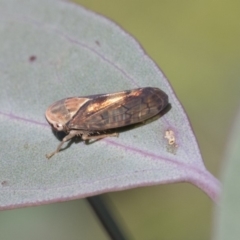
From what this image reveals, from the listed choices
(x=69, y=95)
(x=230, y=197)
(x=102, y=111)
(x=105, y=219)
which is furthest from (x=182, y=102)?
(x=230, y=197)

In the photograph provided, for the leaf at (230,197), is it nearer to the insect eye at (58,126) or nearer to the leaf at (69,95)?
the leaf at (69,95)

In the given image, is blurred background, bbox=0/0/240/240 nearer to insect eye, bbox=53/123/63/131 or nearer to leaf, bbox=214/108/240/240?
insect eye, bbox=53/123/63/131

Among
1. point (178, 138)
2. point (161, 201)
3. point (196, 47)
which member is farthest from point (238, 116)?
point (196, 47)

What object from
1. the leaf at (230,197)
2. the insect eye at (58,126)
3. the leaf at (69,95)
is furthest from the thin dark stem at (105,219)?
the leaf at (230,197)

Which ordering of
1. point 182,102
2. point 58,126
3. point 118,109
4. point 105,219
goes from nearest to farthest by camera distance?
point 105,219, point 58,126, point 118,109, point 182,102

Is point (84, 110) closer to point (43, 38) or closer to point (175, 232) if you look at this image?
point (43, 38)

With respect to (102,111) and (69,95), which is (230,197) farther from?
(102,111)
